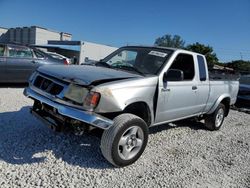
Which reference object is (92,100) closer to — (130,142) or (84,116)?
(84,116)

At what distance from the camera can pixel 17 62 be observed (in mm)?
9242

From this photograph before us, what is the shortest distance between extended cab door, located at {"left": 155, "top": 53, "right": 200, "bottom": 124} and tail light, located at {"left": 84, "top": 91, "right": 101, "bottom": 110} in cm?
126

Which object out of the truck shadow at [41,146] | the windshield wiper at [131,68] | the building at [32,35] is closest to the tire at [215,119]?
the windshield wiper at [131,68]

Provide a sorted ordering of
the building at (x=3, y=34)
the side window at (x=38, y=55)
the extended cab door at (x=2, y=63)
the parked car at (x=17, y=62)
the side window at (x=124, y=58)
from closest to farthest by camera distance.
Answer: the side window at (x=124, y=58) → the extended cab door at (x=2, y=63) → the parked car at (x=17, y=62) → the side window at (x=38, y=55) → the building at (x=3, y=34)

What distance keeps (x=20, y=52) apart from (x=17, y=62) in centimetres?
41

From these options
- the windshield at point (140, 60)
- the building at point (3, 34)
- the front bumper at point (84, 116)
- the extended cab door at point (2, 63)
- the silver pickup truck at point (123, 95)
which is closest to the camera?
the front bumper at point (84, 116)

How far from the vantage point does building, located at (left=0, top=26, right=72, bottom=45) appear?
54066mm

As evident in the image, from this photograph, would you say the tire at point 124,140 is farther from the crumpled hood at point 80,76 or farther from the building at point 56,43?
the building at point 56,43

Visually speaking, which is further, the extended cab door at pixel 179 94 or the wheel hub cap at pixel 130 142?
the extended cab door at pixel 179 94

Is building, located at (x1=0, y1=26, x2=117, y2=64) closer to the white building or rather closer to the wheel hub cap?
the white building

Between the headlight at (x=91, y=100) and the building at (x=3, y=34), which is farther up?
the building at (x=3, y=34)

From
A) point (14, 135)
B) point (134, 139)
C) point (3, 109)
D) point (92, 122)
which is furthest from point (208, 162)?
point (3, 109)

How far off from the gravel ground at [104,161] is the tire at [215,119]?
0.53 metres

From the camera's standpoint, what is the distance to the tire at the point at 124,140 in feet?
11.9
